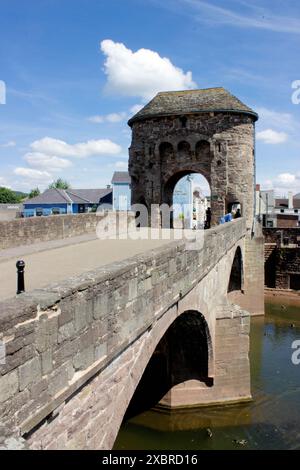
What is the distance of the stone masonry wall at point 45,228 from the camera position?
12.6 meters

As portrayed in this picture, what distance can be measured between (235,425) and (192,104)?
15.3 m

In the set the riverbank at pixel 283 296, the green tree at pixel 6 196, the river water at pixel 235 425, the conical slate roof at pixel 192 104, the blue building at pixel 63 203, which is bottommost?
the river water at pixel 235 425

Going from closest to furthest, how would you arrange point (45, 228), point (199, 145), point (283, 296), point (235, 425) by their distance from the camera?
1. point (235, 425)
2. point (45, 228)
3. point (199, 145)
4. point (283, 296)

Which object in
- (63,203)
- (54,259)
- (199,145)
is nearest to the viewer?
(54,259)

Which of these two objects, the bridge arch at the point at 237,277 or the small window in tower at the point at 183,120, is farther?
the bridge arch at the point at 237,277

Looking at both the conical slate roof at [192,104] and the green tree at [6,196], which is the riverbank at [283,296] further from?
the green tree at [6,196]

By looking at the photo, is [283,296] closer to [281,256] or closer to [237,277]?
[281,256]

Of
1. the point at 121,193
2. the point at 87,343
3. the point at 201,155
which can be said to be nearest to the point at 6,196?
the point at 121,193

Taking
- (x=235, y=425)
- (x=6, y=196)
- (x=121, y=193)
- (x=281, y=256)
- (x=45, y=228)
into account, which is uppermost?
(x=6, y=196)

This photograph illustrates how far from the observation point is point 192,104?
74.7ft

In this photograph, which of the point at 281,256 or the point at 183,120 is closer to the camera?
the point at 183,120

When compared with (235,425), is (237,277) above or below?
above

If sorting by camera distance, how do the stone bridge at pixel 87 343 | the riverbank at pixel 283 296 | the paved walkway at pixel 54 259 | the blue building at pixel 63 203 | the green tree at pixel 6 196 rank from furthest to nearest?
the green tree at pixel 6 196
the blue building at pixel 63 203
the riverbank at pixel 283 296
the paved walkway at pixel 54 259
the stone bridge at pixel 87 343

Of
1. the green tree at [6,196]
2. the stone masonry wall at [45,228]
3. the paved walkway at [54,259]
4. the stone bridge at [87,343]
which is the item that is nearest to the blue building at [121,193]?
the stone masonry wall at [45,228]
